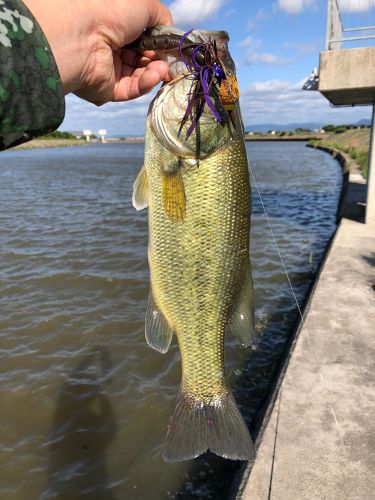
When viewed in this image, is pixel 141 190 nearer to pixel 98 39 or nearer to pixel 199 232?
pixel 199 232

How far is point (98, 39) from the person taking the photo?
2.29 m

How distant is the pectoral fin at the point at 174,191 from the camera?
2207 millimetres

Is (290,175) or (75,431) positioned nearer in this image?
(75,431)

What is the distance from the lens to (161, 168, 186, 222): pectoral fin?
7.24 ft

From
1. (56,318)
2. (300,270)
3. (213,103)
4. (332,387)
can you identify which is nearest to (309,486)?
(332,387)

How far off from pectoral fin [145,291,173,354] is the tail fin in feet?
1.27

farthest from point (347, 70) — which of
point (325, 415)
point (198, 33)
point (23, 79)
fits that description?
point (23, 79)

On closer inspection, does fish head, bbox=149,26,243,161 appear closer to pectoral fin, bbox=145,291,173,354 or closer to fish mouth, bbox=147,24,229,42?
fish mouth, bbox=147,24,229,42

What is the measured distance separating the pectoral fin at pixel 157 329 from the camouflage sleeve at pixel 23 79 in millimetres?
1201

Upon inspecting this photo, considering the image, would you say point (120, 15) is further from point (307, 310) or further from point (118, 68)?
point (307, 310)

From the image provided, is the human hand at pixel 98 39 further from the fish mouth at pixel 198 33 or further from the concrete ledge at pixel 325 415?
the concrete ledge at pixel 325 415

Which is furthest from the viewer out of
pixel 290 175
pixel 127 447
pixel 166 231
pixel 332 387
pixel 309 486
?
pixel 290 175

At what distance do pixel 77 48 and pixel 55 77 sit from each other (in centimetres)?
50

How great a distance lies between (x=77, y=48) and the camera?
2.17 metres
